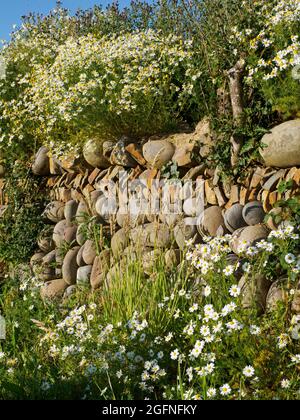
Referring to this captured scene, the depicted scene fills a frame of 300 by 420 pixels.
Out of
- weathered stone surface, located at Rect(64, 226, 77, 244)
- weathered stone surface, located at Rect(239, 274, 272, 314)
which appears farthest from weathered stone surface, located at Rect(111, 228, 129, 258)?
weathered stone surface, located at Rect(239, 274, 272, 314)

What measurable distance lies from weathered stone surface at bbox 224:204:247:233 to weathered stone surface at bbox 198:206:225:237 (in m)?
0.15

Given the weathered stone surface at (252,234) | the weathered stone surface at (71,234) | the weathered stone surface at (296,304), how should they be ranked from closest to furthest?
the weathered stone surface at (296,304)
the weathered stone surface at (252,234)
the weathered stone surface at (71,234)

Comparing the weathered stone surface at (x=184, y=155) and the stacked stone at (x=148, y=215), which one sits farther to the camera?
the weathered stone surface at (x=184, y=155)

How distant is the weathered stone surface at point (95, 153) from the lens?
6.35 meters

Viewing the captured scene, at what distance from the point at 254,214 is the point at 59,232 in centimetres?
255

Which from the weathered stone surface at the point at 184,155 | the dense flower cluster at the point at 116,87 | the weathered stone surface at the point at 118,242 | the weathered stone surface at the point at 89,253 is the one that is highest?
the dense flower cluster at the point at 116,87

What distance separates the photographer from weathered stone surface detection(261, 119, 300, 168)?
471cm

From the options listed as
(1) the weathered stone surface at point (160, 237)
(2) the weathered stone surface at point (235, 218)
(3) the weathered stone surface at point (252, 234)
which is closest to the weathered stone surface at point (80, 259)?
(1) the weathered stone surface at point (160, 237)

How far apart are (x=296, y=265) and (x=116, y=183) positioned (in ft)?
8.47

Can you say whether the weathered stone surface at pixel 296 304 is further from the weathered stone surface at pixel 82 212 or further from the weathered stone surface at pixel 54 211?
the weathered stone surface at pixel 54 211

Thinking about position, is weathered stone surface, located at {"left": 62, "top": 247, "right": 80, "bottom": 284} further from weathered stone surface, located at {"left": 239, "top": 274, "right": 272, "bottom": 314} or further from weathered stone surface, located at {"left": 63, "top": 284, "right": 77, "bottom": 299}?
weathered stone surface, located at {"left": 239, "top": 274, "right": 272, "bottom": 314}

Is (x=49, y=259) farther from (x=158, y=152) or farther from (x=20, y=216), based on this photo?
(x=158, y=152)
